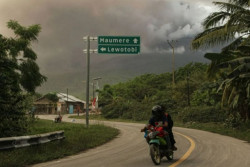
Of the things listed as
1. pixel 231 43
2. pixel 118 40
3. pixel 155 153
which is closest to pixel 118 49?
pixel 118 40

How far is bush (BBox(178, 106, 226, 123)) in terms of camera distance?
103 ft

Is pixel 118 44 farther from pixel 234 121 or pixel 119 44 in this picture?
pixel 234 121

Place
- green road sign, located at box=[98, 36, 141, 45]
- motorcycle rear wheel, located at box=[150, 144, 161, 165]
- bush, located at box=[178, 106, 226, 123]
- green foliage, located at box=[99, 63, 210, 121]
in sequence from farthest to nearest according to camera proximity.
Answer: green foliage, located at box=[99, 63, 210, 121] → bush, located at box=[178, 106, 226, 123] → green road sign, located at box=[98, 36, 141, 45] → motorcycle rear wheel, located at box=[150, 144, 161, 165]

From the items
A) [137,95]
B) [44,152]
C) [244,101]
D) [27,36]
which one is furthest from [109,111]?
[44,152]

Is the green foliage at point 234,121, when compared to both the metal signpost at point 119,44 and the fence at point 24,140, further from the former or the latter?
the fence at point 24,140

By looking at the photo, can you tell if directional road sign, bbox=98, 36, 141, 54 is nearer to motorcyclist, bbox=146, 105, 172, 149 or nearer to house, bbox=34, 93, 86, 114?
motorcyclist, bbox=146, 105, 172, 149

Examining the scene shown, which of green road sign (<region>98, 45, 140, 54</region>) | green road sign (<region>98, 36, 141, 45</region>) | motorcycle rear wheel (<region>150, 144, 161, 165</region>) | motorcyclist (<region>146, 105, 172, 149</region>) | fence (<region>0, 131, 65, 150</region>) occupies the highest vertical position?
green road sign (<region>98, 36, 141, 45</region>)

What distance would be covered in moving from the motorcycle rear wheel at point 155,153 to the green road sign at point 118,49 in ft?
46.1

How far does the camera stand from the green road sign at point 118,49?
21422mm

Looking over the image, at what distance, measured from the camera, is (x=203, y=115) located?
32844mm

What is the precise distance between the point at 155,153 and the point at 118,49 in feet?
47.0

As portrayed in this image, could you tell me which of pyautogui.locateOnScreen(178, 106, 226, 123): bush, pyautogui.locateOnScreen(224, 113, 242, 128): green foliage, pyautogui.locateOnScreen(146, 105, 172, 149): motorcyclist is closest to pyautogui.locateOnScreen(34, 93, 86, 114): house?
pyautogui.locateOnScreen(178, 106, 226, 123): bush

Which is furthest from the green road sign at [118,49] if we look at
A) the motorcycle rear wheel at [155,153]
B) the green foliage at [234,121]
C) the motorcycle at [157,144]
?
the motorcycle rear wheel at [155,153]

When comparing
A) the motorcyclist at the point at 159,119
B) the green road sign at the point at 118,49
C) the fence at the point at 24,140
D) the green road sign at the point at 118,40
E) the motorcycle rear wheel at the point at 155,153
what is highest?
the green road sign at the point at 118,40
